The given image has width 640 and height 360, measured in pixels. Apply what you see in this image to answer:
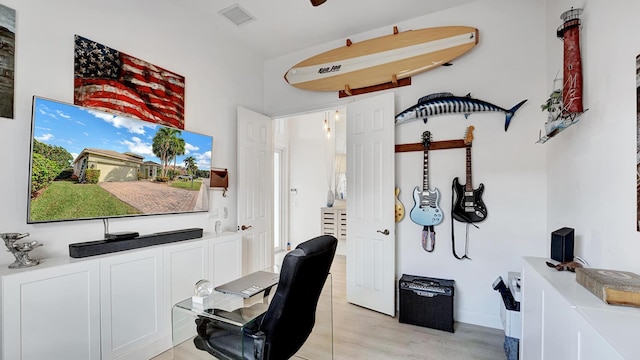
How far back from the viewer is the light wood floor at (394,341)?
2.27m

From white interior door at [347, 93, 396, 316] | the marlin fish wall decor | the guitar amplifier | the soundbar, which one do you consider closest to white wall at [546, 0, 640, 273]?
the marlin fish wall decor

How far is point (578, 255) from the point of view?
1.82 meters

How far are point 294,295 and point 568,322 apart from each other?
1.15m

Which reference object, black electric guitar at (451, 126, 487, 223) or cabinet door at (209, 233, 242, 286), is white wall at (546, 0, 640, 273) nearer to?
black electric guitar at (451, 126, 487, 223)

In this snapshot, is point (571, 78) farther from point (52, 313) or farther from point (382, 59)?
point (52, 313)

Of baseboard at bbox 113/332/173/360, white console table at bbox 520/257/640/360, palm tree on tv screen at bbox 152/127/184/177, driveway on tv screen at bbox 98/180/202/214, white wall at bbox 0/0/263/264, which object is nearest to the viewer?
white console table at bbox 520/257/640/360

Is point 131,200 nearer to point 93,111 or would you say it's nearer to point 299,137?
point 93,111

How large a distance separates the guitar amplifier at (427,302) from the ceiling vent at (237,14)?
3.27 meters

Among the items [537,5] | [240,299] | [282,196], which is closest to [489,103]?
[537,5]

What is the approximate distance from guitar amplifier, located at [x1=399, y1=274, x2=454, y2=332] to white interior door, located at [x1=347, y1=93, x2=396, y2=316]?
7.5 inches

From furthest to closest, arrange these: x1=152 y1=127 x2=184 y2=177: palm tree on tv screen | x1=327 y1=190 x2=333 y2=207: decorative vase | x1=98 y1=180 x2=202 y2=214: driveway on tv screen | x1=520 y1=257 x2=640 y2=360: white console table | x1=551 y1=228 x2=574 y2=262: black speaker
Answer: x1=327 y1=190 x2=333 y2=207: decorative vase
x1=152 y1=127 x2=184 y2=177: palm tree on tv screen
x1=98 y1=180 x2=202 y2=214: driveway on tv screen
x1=551 y1=228 x2=574 y2=262: black speaker
x1=520 y1=257 x2=640 y2=360: white console table

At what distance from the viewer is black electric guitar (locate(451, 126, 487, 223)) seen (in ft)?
9.09

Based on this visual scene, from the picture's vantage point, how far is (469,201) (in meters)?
2.80

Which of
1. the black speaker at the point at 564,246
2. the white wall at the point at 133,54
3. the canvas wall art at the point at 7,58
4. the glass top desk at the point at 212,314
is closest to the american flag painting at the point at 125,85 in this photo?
the white wall at the point at 133,54
